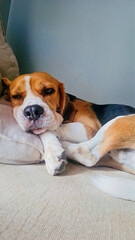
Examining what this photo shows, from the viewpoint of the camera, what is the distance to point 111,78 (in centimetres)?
229

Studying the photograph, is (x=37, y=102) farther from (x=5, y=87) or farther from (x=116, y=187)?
(x=116, y=187)

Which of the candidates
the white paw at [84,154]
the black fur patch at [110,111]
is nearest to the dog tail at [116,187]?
the white paw at [84,154]

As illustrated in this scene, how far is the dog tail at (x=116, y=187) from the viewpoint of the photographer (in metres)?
0.85

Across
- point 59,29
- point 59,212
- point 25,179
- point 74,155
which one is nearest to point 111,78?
point 59,29

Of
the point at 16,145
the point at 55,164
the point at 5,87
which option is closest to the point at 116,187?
the point at 55,164

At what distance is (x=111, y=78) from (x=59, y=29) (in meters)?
0.80

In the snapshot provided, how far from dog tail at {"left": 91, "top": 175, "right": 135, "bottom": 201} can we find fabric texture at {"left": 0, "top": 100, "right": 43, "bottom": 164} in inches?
12.9

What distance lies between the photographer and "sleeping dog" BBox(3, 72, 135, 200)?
1.14m

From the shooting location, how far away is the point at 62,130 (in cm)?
135

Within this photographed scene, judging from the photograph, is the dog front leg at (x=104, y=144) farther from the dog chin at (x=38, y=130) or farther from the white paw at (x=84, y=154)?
the dog chin at (x=38, y=130)

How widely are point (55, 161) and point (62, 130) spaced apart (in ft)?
1.25

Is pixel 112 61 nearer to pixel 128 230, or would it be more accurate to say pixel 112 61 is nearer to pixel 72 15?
pixel 72 15

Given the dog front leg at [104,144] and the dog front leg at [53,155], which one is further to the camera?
the dog front leg at [104,144]

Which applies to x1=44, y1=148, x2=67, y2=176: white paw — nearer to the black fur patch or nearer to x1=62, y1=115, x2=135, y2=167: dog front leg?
x1=62, y1=115, x2=135, y2=167: dog front leg
